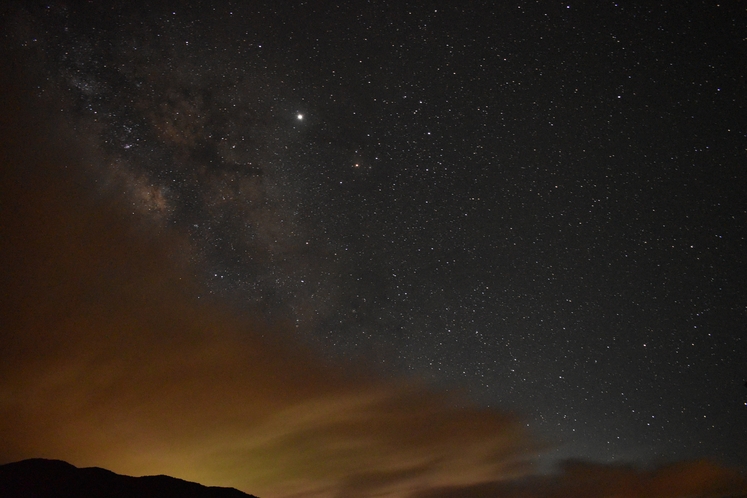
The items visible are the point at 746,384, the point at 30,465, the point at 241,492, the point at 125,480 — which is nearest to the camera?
the point at 746,384

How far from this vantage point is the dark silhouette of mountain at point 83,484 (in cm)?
2208

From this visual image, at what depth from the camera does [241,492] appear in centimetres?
2980

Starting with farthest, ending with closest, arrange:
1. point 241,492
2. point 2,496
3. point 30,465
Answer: point 241,492 → point 30,465 → point 2,496

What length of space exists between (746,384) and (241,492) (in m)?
28.0

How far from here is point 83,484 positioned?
2409 centimetres

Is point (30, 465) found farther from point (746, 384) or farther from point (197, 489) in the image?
point (746, 384)

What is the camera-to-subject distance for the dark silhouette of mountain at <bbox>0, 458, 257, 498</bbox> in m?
22.1

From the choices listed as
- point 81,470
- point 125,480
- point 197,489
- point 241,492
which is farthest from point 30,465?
point 241,492

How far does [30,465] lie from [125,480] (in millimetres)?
4948

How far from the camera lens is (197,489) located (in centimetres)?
2850

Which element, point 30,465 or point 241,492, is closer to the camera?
point 30,465

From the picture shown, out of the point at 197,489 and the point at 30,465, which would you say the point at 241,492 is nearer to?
the point at 197,489

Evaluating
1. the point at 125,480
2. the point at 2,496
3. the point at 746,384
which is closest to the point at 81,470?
the point at 125,480

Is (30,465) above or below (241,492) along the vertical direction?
above
